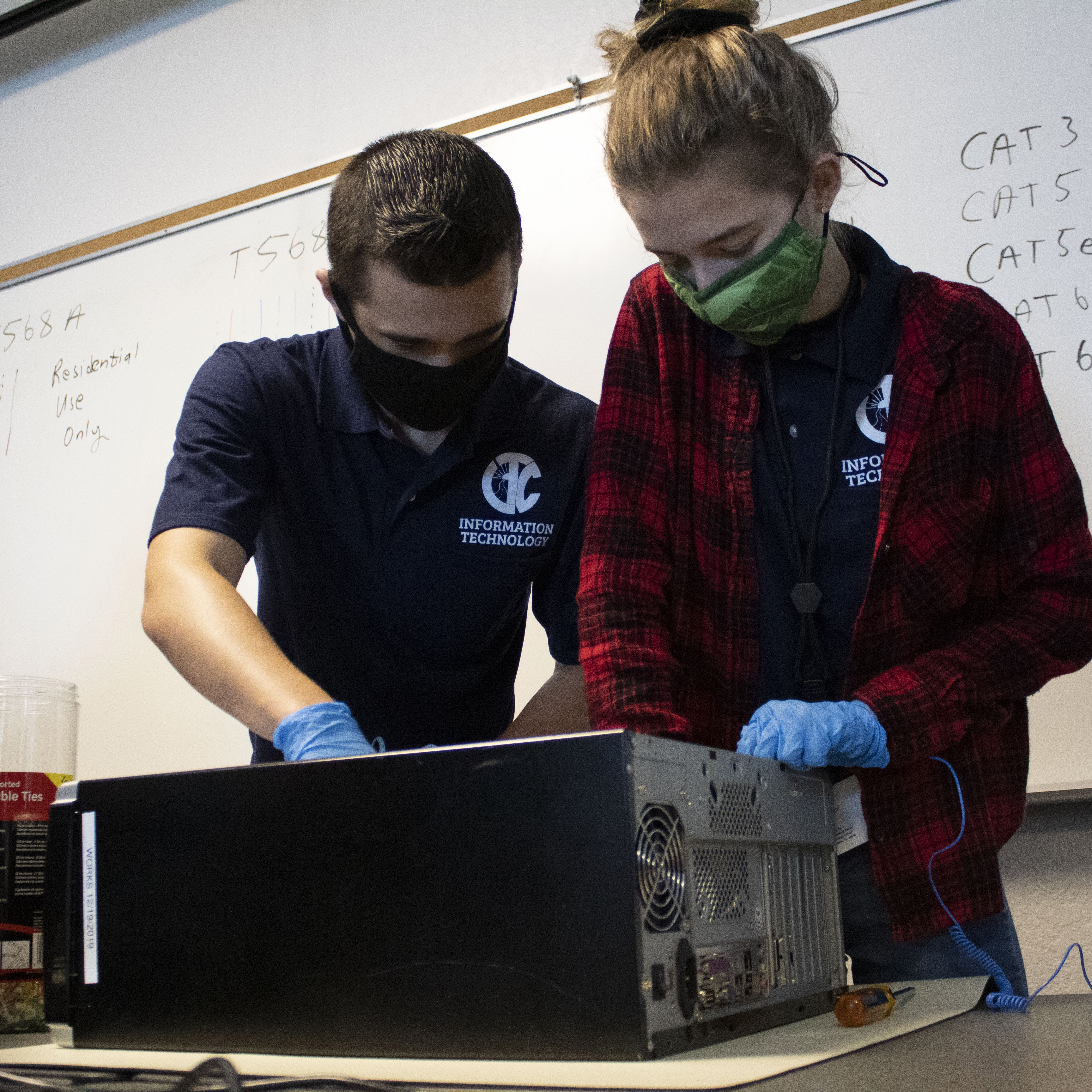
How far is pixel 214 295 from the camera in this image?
2141mm

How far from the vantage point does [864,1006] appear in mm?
675

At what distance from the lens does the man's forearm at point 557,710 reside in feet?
3.98

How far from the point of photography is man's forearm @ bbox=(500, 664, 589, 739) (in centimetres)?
121

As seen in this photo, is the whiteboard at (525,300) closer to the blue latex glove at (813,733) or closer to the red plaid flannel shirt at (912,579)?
the red plaid flannel shirt at (912,579)

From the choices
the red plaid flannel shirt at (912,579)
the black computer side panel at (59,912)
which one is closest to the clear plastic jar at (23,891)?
the black computer side panel at (59,912)

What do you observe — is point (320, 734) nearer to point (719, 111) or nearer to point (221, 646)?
point (221, 646)

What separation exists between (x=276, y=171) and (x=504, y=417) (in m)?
1.17

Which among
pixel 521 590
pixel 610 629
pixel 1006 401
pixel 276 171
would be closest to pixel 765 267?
pixel 1006 401

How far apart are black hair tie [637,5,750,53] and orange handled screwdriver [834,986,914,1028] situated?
788 mm

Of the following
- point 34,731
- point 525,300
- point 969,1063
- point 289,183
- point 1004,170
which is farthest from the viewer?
point 289,183

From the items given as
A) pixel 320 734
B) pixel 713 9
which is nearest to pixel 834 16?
pixel 713 9

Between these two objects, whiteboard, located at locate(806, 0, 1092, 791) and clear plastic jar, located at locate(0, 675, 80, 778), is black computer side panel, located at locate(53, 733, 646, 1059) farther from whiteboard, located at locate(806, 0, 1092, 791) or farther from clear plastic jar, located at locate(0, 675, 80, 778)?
whiteboard, located at locate(806, 0, 1092, 791)

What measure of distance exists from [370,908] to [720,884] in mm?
203

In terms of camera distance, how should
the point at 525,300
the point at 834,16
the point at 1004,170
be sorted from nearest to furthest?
1. the point at 1004,170
2. the point at 834,16
3. the point at 525,300
